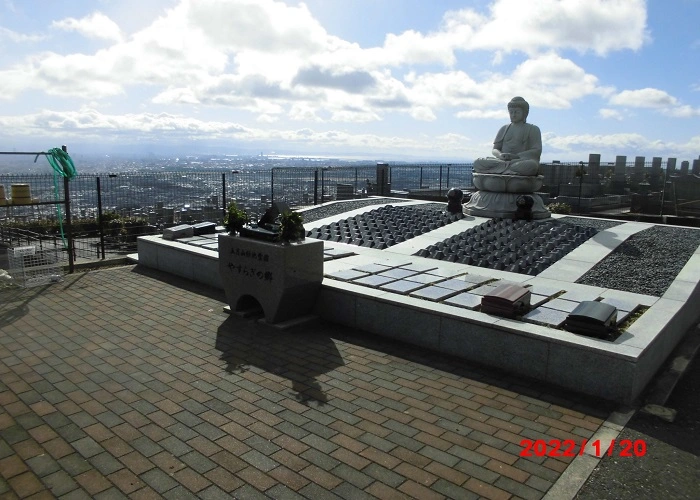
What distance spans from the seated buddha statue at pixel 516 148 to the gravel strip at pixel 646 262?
3.77 meters

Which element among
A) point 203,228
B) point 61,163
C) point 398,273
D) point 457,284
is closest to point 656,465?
point 457,284

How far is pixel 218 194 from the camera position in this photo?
51.1 ft

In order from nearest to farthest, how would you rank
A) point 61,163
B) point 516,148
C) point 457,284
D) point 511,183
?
point 457,284 < point 61,163 < point 511,183 < point 516,148

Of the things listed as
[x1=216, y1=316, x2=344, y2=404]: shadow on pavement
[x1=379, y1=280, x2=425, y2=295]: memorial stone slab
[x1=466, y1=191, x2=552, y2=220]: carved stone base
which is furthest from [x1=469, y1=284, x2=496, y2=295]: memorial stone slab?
[x1=466, y1=191, x2=552, y2=220]: carved stone base

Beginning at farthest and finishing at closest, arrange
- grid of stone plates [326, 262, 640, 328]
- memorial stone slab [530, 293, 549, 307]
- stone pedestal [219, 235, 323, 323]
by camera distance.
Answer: stone pedestal [219, 235, 323, 323] → memorial stone slab [530, 293, 549, 307] → grid of stone plates [326, 262, 640, 328]

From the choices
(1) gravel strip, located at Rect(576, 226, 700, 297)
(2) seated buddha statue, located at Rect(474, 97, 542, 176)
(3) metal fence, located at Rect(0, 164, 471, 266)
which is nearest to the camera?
(1) gravel strip, located at Rect(576, 226, 700, 297)

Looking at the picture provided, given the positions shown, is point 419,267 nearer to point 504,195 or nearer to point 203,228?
point 203,228

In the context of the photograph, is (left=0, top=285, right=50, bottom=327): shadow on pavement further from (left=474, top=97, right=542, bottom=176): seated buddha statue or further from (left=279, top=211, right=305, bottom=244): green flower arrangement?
(left=474, top=97, right=542, bottom=176): seated buddha statue

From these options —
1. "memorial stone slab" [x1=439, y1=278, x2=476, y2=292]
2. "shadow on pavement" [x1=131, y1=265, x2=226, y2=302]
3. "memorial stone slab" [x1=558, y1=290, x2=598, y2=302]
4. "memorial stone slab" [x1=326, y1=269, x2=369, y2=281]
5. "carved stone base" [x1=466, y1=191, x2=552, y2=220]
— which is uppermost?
"carved stone base" [x1=466, y1=191, x2=552, y2=220]

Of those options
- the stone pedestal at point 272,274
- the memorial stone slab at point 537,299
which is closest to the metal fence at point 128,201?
the stone pedestal at point 272,274

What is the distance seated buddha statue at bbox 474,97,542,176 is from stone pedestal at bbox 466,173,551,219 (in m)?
0.23

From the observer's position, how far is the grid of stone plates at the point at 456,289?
6805mm
